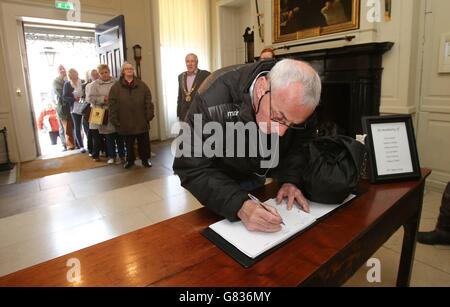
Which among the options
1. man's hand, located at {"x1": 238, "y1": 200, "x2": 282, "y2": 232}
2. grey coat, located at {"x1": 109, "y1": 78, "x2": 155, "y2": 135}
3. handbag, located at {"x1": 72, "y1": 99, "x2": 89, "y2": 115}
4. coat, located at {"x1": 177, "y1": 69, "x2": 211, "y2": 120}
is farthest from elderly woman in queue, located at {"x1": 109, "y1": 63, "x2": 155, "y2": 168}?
man's hand, located at {"x1": 238, "y1": 200, "x2": 282, "y2": 232}

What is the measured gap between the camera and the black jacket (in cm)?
99

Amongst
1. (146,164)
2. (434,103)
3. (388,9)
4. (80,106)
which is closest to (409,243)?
(434,103)

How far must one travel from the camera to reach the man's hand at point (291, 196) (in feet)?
3.51

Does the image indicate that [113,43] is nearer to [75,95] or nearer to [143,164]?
[75,95]

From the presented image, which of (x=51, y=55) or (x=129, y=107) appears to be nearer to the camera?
(x=129, y=107)

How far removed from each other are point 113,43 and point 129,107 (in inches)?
61.5

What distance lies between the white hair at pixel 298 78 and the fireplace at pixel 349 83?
7.88 ft

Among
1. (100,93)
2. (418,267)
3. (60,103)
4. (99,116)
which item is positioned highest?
(100,93)

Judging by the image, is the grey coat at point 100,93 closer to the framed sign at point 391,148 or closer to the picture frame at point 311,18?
the picture frame at point 311,18

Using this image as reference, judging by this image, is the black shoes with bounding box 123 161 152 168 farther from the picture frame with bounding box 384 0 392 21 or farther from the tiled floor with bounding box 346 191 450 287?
the picture frame with bounding box 384 0 392 21

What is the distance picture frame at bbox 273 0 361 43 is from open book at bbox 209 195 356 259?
10.4 feet

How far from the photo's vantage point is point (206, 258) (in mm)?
795

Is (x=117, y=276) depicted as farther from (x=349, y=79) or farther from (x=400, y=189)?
(x=349, y=79)

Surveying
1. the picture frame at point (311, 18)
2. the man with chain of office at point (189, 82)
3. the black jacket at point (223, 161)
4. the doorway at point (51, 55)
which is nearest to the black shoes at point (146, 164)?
the man with chain of office at point (189, 82)
